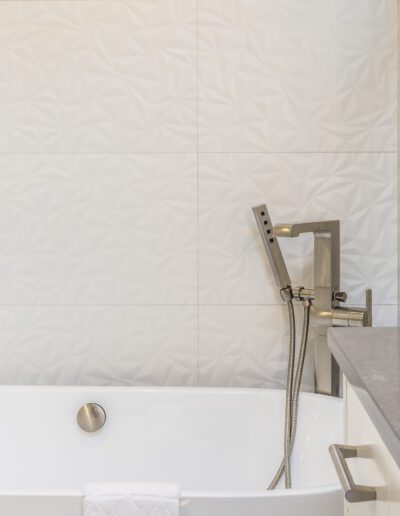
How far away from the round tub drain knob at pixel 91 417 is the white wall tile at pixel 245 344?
332 millimetres

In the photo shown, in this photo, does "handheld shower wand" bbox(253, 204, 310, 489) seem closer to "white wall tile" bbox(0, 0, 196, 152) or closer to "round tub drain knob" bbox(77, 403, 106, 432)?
"white wall tile" bbox(0, 0, 196, 152)

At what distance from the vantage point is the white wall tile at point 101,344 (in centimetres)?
184

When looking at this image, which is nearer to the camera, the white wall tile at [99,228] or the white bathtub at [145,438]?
the white bathtub at [145,438]

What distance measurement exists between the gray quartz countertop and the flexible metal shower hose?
0.71 m

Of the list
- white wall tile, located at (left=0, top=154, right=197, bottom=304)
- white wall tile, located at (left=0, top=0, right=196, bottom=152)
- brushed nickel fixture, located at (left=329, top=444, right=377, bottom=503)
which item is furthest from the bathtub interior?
brushed nickel fixture, located at (left=329, top=444, right=377, bottom=503)

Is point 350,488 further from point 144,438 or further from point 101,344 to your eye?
point 101,344

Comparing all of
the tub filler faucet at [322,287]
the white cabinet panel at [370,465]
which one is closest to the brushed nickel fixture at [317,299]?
the tub filler faucet at [322,287]

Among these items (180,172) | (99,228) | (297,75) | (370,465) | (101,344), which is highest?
(297,75)

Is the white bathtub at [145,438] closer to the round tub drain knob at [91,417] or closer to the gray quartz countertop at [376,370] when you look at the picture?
the round tub drain knob at [91,417]

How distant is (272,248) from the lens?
1.72 metres

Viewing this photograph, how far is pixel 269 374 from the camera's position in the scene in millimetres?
1837

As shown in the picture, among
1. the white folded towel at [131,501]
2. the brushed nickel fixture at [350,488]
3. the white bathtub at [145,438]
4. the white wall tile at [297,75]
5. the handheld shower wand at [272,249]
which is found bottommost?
the white bathtub at [145,438]

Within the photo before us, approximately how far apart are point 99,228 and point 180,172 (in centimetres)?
30

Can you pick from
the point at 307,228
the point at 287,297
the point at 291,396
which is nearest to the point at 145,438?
the point at 291,396
